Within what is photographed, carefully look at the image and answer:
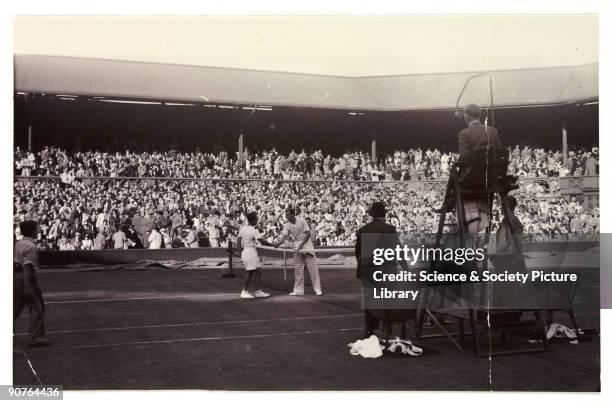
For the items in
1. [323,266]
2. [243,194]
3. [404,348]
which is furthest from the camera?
[323,266]

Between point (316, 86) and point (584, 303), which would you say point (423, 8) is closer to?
point (584, 303)

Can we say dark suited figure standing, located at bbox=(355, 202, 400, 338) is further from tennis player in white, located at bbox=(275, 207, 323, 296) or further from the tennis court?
tennis player in white, located at bbox=(275, 207, 323, 296)

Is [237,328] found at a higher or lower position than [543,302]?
lower

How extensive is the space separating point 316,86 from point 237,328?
985cm

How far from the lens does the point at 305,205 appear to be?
50.0ft

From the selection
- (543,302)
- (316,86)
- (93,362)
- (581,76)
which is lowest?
(93,362)

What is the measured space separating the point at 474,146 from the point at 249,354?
12.0 feet

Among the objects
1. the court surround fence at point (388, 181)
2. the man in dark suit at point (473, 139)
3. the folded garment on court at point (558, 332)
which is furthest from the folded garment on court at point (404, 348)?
the court surround fence at point (388, 181)

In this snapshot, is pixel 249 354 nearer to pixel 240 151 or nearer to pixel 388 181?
pixel 388 181

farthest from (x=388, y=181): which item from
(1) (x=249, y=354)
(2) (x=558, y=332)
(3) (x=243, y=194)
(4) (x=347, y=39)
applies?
(1) (x=249, y=354)

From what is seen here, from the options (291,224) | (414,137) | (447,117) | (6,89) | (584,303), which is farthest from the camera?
(447,117)

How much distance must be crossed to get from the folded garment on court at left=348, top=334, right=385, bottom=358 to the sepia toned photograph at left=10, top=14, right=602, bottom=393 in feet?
0.08

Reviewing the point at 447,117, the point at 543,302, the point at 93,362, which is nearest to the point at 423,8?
the point at 543,302

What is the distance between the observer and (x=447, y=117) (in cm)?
1898
